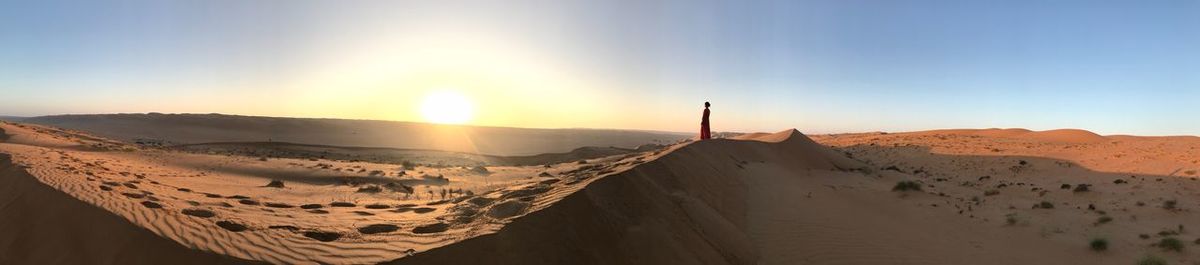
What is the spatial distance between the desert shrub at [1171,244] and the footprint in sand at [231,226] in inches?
462

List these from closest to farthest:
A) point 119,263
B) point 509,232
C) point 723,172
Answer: point 119,263 → point 509,232 → point 723,172

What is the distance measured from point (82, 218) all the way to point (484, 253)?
411 centimetres

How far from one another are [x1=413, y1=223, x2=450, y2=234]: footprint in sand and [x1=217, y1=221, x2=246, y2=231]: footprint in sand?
5.87ft

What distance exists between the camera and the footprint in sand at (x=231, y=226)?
6074 mm

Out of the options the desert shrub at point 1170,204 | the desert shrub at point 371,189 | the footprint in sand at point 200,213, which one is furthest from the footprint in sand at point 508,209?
the desert shrub at point 1170,204

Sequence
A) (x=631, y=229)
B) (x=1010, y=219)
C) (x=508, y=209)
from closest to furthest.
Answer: (x=631, y=229) < (x=508, y=209) < (x=1010, y=219)

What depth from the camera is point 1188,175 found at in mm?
14367

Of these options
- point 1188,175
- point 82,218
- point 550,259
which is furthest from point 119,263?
point 1188,175

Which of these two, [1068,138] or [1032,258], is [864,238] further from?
[1068,138]

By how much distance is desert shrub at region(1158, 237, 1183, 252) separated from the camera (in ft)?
25.4

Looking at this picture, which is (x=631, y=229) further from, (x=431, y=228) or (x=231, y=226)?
(x=231, y=226)

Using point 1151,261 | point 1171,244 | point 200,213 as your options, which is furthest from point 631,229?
point 1171,244

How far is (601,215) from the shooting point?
647 centimetres

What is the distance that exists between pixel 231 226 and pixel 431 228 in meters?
2.07
